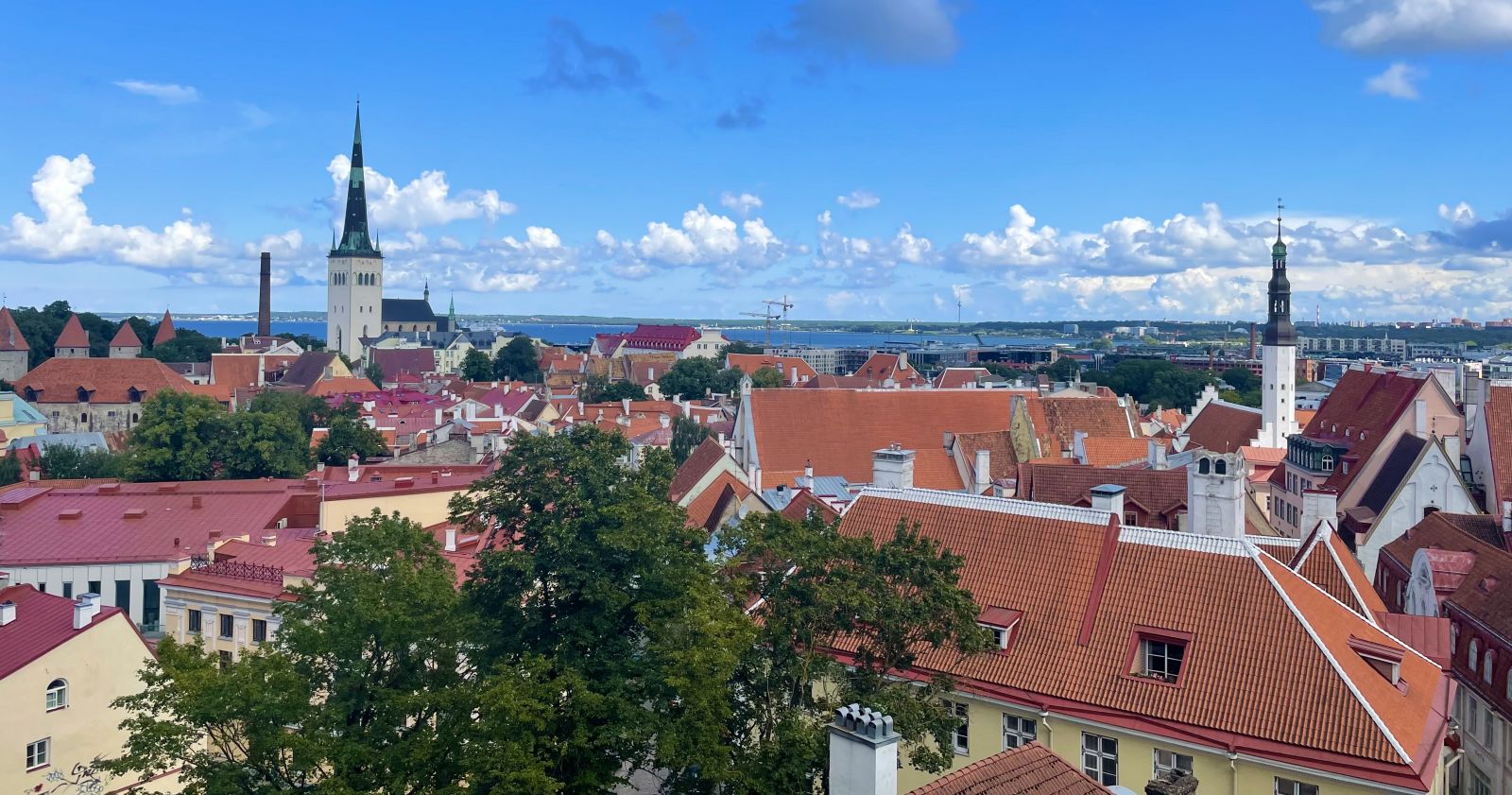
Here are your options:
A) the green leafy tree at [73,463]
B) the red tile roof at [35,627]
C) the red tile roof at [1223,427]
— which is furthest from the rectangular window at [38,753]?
the red tile roof at [1223,427]

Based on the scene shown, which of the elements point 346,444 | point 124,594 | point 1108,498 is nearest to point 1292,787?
point 1108,498

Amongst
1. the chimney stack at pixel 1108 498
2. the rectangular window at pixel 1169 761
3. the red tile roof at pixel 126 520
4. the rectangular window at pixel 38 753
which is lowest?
the rectangular window at pixel 38 753

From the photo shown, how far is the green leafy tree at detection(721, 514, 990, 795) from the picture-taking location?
18391mm

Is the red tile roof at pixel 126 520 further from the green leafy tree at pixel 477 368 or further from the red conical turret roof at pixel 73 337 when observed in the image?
the green leafy tree at pixel 477 368

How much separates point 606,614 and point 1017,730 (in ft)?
25.1

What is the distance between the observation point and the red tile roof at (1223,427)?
64.3 metres

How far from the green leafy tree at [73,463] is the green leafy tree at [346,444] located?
11045 millimetres

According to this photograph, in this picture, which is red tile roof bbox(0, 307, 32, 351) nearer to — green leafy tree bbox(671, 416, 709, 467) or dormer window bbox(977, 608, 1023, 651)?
green leafy tree bbox(671, 416, 709, 467)

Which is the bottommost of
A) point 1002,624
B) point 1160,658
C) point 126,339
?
point 1160,658

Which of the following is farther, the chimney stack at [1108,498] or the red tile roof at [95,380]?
the red tile roof at [95,380]

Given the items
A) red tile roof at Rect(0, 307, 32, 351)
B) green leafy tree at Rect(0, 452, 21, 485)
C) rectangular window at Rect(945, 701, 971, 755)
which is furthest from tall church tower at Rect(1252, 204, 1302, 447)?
red tile roof at Rect(0, 307, 32, 351)

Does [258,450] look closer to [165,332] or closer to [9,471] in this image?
[9,471]

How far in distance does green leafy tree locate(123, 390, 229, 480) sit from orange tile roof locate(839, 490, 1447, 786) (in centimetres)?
4841

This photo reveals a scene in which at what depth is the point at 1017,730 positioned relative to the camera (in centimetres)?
2167
